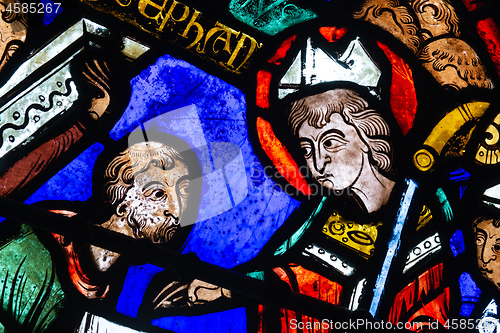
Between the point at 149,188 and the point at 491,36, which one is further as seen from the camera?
the point at 491,36

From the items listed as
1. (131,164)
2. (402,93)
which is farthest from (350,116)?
(131,164)

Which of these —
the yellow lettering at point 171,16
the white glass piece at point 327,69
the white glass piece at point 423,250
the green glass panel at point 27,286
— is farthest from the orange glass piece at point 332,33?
Result: the green glass panel at point 27,286

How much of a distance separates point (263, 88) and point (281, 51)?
251 millimetres

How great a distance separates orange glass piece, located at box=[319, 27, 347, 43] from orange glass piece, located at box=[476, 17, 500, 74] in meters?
0.84

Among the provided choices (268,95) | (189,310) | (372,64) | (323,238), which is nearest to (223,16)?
(268,95)

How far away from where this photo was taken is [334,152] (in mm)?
3172

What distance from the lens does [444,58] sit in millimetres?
3389

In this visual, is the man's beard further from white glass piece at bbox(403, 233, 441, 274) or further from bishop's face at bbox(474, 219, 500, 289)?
bishop's face at bbox(474, 219, 500, 289)

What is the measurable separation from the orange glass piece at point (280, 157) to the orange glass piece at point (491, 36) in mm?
1399

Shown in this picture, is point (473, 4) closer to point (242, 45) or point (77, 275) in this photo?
point (242, 45)

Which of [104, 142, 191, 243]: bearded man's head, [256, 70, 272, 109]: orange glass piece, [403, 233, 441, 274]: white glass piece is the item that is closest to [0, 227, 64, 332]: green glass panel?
[104, 142, 191, 243]: bearded man's head

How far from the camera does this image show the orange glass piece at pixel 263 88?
3186 mm

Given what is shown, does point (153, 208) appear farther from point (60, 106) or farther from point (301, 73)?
point (301, 73)

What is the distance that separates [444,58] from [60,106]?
2.18 meters
